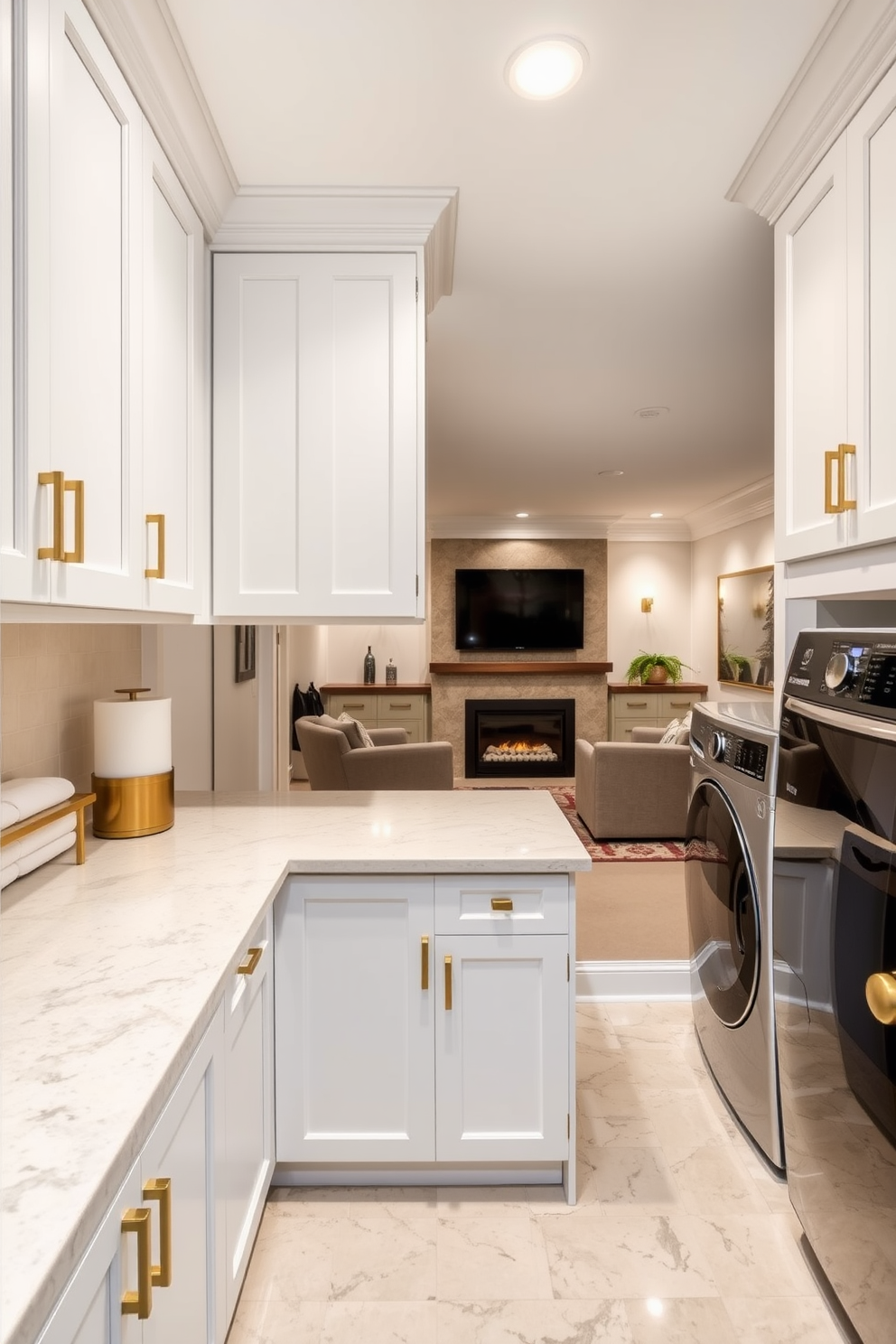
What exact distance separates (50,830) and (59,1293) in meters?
1.09

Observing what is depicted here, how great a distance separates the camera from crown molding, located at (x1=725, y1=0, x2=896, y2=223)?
1385mm

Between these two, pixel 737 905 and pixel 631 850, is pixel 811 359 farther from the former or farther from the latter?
pixel 631 850

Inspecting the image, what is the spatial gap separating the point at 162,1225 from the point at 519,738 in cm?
707

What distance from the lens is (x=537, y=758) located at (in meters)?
7.77

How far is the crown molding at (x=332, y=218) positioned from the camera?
1983 millimetres

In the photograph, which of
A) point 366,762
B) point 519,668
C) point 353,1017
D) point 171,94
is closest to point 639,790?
point 366,762

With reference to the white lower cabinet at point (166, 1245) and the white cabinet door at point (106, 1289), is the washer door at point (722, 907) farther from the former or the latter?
the white cabinet door at point (106, 1289)

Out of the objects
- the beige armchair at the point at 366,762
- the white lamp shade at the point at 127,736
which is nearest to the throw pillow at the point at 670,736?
the beige armchair at the point at 366,762

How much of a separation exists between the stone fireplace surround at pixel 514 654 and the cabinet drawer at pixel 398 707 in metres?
0.26

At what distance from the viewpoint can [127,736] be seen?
1.86m

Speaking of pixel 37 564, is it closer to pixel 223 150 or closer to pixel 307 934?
pixel 307 934

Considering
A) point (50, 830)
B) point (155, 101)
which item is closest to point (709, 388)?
point (155, 101)

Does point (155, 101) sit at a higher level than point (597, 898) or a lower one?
higher

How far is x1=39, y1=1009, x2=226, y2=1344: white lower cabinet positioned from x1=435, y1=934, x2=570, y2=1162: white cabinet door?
2.07 feet
